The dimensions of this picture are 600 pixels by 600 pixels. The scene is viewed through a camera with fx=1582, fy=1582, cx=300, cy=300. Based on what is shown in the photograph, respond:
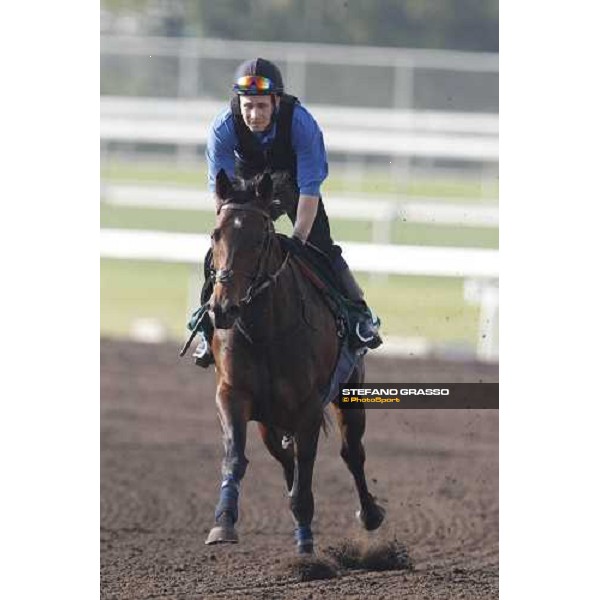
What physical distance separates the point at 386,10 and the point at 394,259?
35.0 ft

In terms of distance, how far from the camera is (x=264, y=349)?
6281 millimetres

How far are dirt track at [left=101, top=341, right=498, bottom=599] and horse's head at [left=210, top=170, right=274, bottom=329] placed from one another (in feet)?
4.94

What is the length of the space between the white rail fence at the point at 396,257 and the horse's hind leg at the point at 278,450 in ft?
7.28

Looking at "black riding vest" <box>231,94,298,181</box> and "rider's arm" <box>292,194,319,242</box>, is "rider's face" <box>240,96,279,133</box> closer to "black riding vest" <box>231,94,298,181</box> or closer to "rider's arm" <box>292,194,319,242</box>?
"black riding vest" <box>231,94,298,181</box>

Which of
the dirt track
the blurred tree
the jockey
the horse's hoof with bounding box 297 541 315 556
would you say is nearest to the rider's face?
the jockey

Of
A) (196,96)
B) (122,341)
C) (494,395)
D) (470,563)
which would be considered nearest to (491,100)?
(196,96)

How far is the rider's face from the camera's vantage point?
6055 mm

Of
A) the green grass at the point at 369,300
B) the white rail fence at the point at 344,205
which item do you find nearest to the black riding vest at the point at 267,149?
the green grass at the point at 369,300

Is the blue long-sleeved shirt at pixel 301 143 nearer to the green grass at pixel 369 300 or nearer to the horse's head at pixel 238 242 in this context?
the horse's head at pixel 238 242

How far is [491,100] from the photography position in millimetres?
17375

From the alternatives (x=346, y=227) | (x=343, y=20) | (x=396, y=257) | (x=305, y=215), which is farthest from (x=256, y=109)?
(x=343, y=20)

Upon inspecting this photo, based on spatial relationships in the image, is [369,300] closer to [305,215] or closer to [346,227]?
[346,227]
